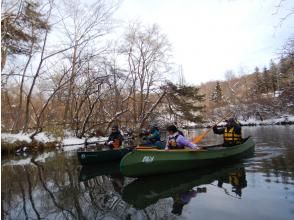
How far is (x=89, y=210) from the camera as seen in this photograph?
5805 millimetres

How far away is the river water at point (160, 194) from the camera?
5438 millimetres

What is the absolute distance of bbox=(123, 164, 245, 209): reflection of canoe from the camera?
21.8ft

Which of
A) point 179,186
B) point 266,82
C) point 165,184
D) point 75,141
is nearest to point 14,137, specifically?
point 75,141

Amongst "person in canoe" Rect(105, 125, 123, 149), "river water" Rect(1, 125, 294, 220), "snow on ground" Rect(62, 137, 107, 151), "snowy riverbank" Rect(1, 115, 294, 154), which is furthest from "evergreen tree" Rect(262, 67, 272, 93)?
"river water" Rect(1, 125, 294, 220)

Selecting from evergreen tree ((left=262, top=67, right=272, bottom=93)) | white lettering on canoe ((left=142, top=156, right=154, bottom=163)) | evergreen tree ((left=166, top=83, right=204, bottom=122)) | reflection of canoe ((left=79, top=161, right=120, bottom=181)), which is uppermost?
evergreen tree ((left=262, top=67, right=272, bottom=93))

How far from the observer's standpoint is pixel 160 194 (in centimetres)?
690

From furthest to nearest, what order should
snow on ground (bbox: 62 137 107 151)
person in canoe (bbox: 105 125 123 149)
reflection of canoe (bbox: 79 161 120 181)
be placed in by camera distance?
1. snow on ground (bbox: 62 137 107 151)
2. person in canoe (bbox: 105 125 123 149)
3. reflection of canoe (bbox: 79 161 120 181)

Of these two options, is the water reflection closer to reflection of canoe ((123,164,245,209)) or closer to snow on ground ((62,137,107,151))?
reflection of canoe ((123,164,245,209))

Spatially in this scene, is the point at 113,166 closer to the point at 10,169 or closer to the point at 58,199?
the point at 10,169

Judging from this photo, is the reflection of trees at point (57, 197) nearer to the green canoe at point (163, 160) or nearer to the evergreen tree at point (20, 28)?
the green canoe at point (163, 160)

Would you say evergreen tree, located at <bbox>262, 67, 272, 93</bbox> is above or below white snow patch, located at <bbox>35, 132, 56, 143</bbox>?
above

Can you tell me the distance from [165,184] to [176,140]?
1454mm

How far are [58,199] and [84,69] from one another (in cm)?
1912

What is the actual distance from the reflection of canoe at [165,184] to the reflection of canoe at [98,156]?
347 cm
